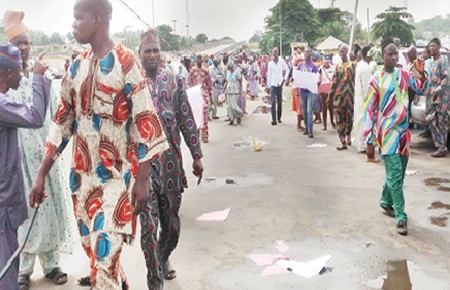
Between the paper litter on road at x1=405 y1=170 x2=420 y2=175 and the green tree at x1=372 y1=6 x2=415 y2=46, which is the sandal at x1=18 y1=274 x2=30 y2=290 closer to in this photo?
the paper litter on road at x1=405 y1=170 x2=420 y2=175

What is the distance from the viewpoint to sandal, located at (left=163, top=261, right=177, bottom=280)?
446 cm

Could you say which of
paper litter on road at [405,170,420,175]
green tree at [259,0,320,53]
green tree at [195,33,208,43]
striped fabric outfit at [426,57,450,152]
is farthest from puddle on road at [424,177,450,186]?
green tree at [195,33,208,43]

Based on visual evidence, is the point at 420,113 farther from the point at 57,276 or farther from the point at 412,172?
the point at 57,276

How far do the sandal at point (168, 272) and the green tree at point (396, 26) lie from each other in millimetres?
53879

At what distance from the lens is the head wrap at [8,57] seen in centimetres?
326

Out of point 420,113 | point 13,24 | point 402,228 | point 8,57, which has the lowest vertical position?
point 402,228

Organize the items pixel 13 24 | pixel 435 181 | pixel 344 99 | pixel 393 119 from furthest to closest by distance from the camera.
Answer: pixel 344 99 < pixel 435 181 < pixel 393 119 < pixel 13 24

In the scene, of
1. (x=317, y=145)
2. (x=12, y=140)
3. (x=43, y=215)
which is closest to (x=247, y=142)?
(x=317, y=145)

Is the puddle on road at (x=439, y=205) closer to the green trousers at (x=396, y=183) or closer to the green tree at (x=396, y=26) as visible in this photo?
the green trousers at (x=396, y=183)

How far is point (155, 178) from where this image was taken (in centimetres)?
408

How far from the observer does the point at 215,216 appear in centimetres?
620

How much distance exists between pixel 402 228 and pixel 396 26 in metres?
53.9

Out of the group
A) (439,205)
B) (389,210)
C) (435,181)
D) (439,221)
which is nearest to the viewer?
(439,221)

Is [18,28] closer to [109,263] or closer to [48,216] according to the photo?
[48,216]
